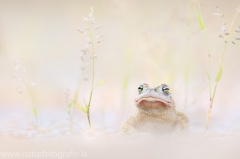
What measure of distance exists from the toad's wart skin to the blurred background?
19 centimetres

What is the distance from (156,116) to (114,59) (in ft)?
2.39

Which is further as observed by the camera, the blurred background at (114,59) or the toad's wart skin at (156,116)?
the blurred background at (114,59)

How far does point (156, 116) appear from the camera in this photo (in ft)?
6.23

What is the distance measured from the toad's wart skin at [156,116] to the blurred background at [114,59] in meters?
0.19

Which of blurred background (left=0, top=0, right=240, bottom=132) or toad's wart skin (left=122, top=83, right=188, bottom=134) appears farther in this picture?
blurred background (left=0, top=0, right=240, bottom=132)

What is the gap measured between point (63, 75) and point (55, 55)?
0.19 m

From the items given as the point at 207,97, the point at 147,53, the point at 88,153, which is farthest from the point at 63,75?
the point at 88,153

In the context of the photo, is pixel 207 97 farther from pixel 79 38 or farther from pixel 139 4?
pixel 79 38

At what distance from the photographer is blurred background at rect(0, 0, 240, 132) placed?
7.35ft

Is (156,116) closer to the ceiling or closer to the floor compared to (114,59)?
closer to the floor

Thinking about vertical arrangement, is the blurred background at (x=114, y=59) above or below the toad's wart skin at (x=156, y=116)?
above

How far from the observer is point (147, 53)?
7.47 feet

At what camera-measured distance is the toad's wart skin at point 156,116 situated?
1790 millimetres

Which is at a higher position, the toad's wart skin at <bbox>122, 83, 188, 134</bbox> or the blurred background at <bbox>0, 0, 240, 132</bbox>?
the blurred background at <bbox>0, 0, 240, 132</bbox>
